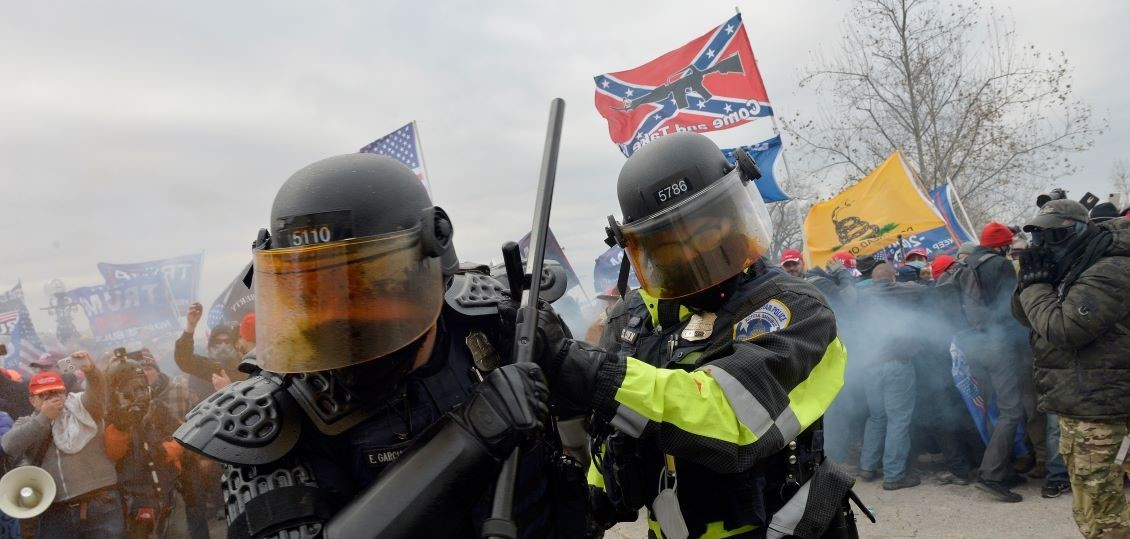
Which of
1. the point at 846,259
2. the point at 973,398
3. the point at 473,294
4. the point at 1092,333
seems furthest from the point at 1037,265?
the point at 846,259

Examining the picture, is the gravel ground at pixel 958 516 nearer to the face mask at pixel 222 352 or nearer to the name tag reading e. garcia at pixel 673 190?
the name tag reading e. garcia at pixel 673 190

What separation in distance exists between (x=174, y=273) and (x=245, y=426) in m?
7.98

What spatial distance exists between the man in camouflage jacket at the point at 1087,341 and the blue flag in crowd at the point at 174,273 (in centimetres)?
850

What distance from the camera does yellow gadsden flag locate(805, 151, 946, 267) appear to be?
7938 millimetres

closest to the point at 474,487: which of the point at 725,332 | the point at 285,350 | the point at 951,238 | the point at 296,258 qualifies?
the point at 285,350

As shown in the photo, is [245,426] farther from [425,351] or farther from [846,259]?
[846,259]

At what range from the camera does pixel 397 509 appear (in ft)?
4.70

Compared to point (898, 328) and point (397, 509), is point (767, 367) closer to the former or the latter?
point (397, 509)

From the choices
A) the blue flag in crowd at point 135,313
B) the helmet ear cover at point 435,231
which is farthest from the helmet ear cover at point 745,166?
the blue flag in crowd at point 135,313

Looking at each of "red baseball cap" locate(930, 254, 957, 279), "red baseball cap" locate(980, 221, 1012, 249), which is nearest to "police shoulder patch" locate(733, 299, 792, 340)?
"red baseball cap" locate(980, 221, 1012, 249)

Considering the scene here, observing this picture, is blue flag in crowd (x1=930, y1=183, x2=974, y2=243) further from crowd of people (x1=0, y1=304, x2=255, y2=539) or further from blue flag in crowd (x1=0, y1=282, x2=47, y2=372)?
blue flag in crowd (x1=0, y1=282, x2=47, y2=372)

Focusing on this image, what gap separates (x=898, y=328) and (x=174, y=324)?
7.74 meters

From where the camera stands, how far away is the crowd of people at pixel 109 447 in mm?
4934

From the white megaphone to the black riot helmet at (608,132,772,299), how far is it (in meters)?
4.46
